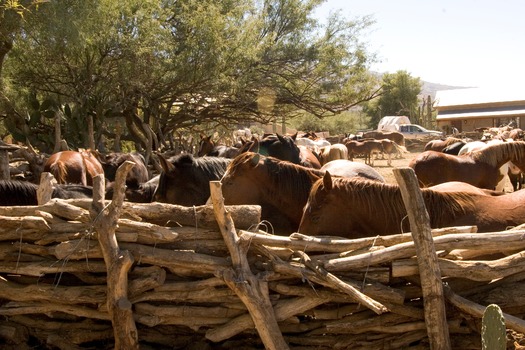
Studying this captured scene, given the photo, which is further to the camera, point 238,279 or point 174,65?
point 174,65

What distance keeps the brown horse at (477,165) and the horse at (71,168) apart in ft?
19.6

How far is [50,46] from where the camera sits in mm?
11906

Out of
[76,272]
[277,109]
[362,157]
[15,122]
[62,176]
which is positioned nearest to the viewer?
[76,272]

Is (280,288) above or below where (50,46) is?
below

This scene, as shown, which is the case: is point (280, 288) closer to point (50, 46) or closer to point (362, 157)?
point (50, 46)

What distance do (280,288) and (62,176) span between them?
18.8 ft

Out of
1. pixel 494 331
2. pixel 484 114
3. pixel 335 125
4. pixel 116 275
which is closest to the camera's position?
pixel 494 331

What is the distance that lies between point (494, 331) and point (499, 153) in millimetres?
8797

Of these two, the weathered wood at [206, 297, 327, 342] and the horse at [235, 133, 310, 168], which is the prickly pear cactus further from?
the horse at [235, 133, 310, 168]

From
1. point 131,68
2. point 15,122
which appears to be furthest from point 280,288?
point 15,122

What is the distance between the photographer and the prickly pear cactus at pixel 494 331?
229 centimetres

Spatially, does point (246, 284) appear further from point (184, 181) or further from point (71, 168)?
point (71, 168)

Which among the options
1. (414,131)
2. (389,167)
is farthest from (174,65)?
(414,131)

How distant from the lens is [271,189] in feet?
18.0
